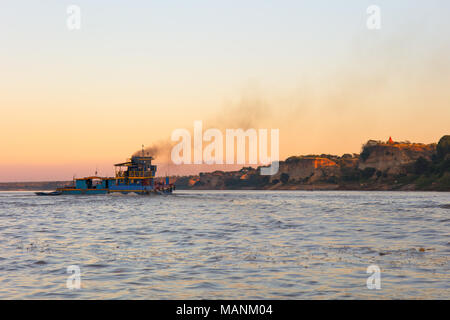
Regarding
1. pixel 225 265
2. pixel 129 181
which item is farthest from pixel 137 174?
pixel 225 265

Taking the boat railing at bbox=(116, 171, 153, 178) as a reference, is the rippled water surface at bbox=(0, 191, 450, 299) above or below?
below

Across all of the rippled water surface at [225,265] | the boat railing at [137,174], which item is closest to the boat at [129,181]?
the boat railing at [137,174]

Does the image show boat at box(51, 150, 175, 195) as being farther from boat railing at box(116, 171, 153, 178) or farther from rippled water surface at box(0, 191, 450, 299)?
rippled water surface at box(0, 191, 450, 299)

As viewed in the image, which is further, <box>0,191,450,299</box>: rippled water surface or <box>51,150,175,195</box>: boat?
<box>51,150,175,195</box>: boat

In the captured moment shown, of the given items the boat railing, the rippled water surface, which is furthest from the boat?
the rippled water surface

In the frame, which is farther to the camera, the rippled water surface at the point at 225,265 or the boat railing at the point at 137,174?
the boat railing at the point at 137,174

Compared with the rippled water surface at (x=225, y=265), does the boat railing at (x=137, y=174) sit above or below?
above

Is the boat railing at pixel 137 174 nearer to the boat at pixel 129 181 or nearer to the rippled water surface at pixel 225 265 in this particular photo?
the boat at pixel 129 181

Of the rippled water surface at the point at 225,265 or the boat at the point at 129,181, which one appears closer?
the rippled water surface at the point at 225,265

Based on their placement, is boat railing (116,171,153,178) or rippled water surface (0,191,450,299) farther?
boat railing (116,171,153,178)

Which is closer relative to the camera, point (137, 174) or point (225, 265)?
point (225, 265)

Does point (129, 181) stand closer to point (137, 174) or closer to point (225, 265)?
point (137, 174)
